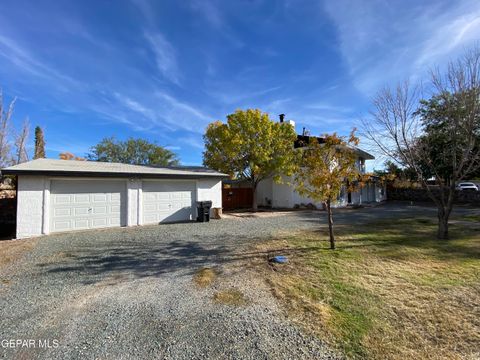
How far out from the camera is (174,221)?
12.6 meters

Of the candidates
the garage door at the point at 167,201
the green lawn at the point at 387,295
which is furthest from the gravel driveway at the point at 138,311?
the garage door at the point at 167,201

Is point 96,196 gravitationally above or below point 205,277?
above

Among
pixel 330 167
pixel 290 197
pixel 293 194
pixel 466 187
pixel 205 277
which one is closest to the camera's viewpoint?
pixel 205 277

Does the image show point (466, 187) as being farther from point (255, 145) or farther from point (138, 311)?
point (138, 311)

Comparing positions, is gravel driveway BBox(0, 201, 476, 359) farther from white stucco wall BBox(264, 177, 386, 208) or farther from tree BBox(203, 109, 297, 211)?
white stucco wall BBox(264, 177, 386, 208)

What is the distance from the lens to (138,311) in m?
3.69

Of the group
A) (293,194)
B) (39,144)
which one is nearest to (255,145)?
(293,194)

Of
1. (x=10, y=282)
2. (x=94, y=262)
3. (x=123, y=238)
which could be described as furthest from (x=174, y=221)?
(x=10, y=282)

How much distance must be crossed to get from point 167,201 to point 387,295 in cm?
1052

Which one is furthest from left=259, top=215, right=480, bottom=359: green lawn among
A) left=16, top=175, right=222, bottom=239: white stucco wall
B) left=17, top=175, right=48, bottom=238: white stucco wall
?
left=17, top=175, right=48, bottom=238: white stucco wall

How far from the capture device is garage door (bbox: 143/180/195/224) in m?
11.9

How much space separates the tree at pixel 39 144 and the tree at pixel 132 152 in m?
6.50

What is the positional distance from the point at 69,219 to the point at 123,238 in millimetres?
3227

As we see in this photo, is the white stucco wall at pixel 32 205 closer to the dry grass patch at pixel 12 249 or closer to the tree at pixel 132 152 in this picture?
the dry grass patch at pixel 12 249
